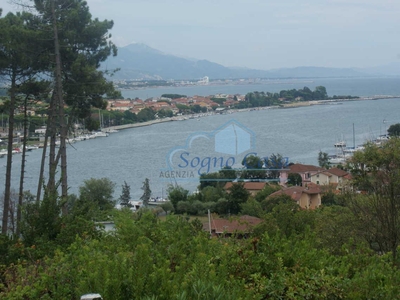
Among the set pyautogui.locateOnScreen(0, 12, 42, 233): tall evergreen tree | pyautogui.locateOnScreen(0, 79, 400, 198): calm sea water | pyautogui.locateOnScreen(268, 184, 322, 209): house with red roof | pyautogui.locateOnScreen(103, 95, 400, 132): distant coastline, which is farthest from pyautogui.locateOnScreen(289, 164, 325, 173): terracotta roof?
pyautogui.locateOnScreen(103, 95, 400, 132): distant coastline

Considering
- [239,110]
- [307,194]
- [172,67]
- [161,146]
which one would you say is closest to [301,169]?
[307,194]

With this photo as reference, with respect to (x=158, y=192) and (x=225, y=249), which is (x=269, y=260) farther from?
(x=158, y=192)

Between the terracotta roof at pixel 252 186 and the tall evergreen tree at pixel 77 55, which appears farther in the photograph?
the terracotta roof at pixel 252 186

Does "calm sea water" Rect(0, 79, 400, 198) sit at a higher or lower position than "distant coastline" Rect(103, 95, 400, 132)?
lower

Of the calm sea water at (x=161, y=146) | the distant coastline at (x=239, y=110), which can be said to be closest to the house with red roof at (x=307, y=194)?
the calm sea water at (x=161, y=146)

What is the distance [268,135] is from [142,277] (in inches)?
1175

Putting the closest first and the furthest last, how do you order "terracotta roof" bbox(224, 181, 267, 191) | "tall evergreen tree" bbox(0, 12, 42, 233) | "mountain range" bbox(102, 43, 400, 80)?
"tall evergreen tree" bbox(0, 12, 42, 233) → "terracotta roof" bbox(224, 181, 267, 191) → "mountain range" bbox(102, 43, 400, 80)

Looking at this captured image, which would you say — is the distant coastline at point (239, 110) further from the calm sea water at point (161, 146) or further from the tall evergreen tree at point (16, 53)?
the tall evergreen tree at point (16, 53)

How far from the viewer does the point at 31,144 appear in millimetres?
29359

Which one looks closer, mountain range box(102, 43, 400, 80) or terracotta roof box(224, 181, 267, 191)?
terracotta roof box(224, 181, 267, 191)

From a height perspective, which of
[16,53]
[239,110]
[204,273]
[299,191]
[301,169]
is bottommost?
[299,191]

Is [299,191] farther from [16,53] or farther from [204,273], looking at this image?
[204,273]

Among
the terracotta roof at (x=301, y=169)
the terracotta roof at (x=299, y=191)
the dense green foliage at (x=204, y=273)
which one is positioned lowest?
the terracotta roof at (x=299, y=191)

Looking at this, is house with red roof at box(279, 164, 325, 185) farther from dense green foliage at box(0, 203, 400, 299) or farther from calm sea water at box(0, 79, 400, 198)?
dense green foliage at box(0, 203, 400, 299)
